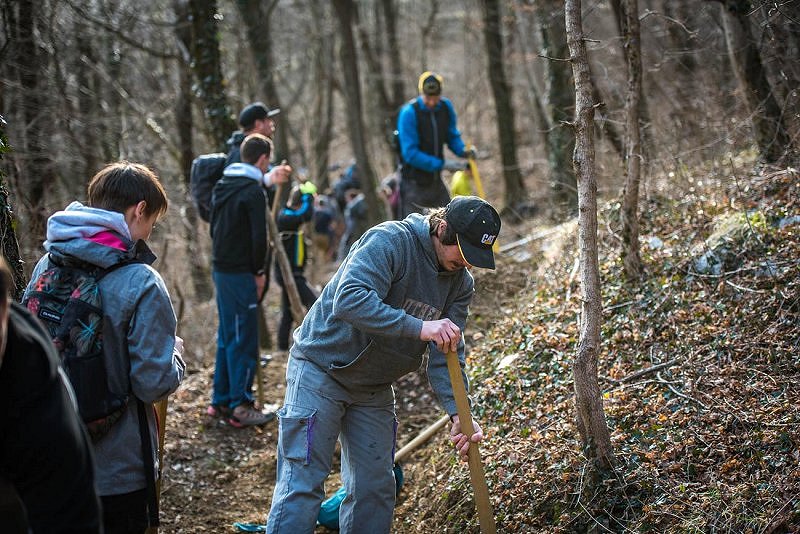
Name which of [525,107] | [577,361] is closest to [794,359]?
[577,361]

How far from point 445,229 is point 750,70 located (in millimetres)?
5006

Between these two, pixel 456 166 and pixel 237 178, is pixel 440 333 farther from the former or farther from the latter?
pixel 456 166

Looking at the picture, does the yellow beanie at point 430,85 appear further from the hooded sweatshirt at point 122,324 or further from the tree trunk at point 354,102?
the hooded sweatshirt at point 122,324

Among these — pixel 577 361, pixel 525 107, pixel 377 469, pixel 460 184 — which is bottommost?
pixel 377 469

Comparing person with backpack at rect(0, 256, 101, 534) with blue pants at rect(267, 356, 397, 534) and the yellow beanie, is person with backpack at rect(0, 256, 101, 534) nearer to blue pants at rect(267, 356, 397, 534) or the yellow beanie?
blue pants at rect(267, 356, 397, 534)

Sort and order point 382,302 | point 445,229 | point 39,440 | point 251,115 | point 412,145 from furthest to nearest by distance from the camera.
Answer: point 412,145, point 251,115, point 445,229, point 382,302, point 39,440

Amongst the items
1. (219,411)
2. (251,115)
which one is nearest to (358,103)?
(251,115)

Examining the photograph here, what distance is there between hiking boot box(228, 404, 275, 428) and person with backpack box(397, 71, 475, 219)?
2.77 metres

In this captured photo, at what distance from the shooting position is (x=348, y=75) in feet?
44.4

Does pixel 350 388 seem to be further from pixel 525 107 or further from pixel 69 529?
pixel 525 107

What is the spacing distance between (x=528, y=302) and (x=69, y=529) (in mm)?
5403

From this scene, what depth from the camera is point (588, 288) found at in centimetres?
434

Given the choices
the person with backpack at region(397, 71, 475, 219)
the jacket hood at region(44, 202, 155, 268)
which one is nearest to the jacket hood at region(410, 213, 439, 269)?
the jacket hood at region(44, 202, 155, 268)

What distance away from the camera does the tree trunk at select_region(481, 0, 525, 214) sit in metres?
13.8
